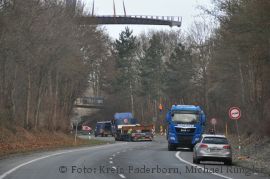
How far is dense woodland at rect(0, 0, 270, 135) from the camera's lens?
39784mm

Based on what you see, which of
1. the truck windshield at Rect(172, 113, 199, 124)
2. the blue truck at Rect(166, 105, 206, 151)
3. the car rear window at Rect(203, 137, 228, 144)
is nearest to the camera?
the car rear window at Rect(203, 137, 228, 144)

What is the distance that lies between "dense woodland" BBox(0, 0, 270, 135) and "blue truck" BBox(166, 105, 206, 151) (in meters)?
4.48

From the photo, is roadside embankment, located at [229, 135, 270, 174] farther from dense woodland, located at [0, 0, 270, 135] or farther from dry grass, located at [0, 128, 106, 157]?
dry grass, located at [0, 128, 106, 157]

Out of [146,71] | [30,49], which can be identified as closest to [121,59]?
[146,71]

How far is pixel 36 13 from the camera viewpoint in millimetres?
44250

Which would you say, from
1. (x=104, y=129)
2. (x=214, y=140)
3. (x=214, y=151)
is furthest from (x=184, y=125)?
(x=104, y=129)

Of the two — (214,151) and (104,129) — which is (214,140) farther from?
(104,129)

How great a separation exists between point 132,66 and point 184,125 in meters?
69.6

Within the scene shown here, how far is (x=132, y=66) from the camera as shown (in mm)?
116125

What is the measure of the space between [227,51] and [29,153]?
68.1ft

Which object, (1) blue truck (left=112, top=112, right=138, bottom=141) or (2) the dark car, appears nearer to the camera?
(1) blue truck (left=112, top=112, right=138, bottom=141)

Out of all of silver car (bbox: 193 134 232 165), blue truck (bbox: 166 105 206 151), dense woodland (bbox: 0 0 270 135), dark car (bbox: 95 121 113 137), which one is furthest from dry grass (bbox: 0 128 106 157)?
dark car (bbox: 95 121 113 137)

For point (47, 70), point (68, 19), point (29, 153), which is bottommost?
point (29, 153)

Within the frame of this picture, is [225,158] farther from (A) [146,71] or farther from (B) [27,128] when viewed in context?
(A) [146,71]
